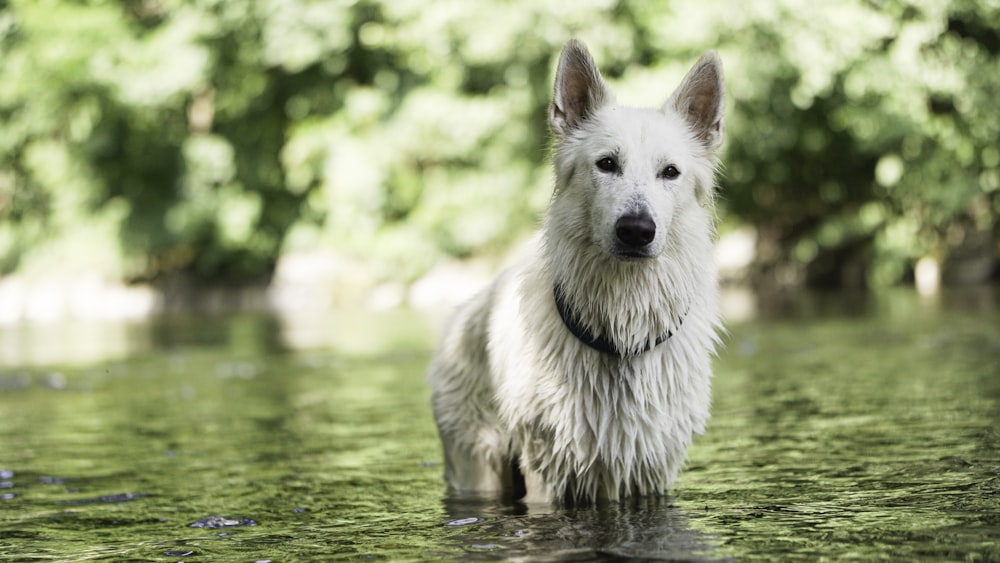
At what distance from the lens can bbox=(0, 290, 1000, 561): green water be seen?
180 inches

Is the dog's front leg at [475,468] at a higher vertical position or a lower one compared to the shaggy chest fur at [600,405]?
lower

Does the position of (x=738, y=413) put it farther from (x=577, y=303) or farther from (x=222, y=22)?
(x=222, y=22)

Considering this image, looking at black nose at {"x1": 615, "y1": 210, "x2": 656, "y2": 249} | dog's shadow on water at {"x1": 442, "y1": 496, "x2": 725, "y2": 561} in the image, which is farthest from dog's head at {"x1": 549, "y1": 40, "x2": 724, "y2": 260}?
dog's shadow on water at {"x1": 442, "y1": 496, "x2": 725, "y2": 561}

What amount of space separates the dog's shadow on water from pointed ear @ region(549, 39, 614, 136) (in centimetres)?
171

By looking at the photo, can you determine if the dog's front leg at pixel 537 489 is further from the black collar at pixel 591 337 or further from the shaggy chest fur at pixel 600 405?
the black collar at pixel 591 337

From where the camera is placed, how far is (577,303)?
17.3 feet

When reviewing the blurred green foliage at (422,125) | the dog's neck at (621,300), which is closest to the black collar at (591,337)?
the dog's neck at (621,300)

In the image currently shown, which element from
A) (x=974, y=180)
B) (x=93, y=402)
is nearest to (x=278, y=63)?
(x=974, y=180)

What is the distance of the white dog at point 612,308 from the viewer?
16.9 feet

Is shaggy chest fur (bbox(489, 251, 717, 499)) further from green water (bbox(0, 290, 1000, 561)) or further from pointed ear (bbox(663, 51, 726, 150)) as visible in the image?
pointed ear (bbox(663, 51, 726, 150))

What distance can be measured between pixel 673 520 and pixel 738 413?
361 centimetres

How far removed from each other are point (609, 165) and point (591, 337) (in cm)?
76

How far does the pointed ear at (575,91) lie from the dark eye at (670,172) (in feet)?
1.62

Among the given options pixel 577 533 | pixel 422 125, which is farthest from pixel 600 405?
pixel 422 125
